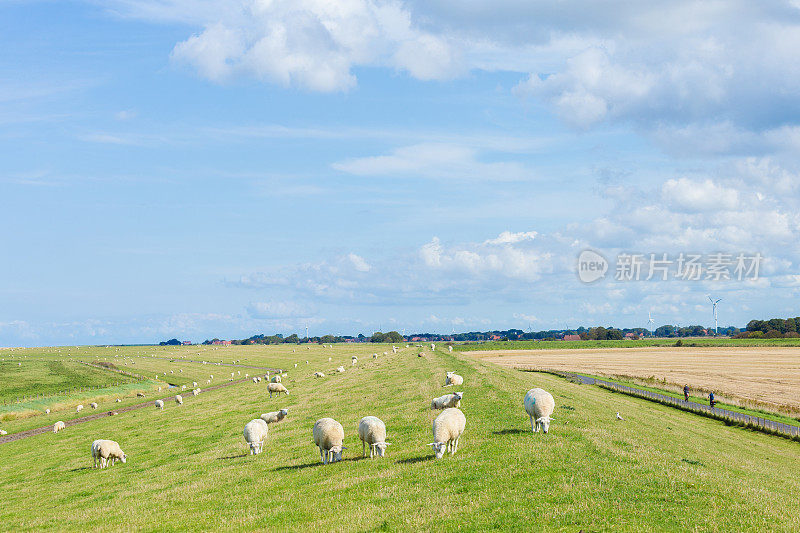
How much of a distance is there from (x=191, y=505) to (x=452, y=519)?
12.8 m

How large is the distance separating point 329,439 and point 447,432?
5.98m

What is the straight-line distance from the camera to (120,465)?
39719 millimetres

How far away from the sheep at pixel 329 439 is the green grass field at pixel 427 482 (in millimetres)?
915

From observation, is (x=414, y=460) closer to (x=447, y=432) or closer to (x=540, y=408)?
(x=447, y=432)

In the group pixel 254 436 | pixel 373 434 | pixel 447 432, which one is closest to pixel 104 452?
pixel 254 436

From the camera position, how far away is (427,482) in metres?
21.1

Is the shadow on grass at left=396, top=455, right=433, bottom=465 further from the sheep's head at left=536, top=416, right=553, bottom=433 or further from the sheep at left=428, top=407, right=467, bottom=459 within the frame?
the sheep's head at left=536, top=416, right=553, bottom=433

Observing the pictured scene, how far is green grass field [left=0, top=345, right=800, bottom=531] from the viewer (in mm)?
17391

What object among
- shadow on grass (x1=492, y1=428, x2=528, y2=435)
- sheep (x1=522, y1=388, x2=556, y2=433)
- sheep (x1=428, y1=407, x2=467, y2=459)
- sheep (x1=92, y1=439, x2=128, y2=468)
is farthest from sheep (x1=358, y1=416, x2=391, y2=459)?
sheep (x1=92, y1=439, x2=128, y2=468)

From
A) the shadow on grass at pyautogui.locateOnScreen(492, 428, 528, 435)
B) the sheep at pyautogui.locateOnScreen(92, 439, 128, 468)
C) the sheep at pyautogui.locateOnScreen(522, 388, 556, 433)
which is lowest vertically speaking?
the sheep at pyautogui.locateOnScreen(92, 439, 128, 468)

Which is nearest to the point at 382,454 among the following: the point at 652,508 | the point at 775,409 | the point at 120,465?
the point at 652,508

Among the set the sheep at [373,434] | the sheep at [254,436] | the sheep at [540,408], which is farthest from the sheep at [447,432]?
the sheep at [254,436]

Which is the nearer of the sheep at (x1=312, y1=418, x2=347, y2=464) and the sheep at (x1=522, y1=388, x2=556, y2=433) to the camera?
the sheep at (x1=312, y1=418, x2=347, y2=464)

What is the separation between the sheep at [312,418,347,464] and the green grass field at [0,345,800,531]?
0.91m
